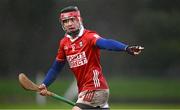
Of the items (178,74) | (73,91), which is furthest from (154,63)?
(73,91)

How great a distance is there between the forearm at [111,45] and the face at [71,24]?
11.0 inches

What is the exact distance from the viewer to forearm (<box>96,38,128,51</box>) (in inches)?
251

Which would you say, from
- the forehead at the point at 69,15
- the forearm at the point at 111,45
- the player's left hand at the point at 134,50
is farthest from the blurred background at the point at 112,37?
the player's left hand at the point at 134,50

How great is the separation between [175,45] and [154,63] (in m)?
1.19

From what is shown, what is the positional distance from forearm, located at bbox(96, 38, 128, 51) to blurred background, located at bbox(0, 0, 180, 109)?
1201 centimetres

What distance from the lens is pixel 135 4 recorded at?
20641 millimetres

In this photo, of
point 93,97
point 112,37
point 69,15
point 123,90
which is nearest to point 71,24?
point 69,15

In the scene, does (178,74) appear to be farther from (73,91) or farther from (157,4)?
(73,91)

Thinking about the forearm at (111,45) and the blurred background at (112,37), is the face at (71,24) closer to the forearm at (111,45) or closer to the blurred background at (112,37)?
the forearm at (111,45)

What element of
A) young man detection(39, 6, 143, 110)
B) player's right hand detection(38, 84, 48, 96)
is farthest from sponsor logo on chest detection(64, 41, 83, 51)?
player's right hand detection(38, 84, 48, 96)

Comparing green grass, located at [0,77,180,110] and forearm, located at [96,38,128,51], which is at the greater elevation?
forearm, located at [96,38,128,51]

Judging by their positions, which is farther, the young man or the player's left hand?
the young man

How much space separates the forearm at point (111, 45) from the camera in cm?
639

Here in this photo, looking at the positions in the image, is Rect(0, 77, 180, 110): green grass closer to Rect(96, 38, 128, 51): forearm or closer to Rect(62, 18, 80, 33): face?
Rect(62, 18, 80, 33): face
